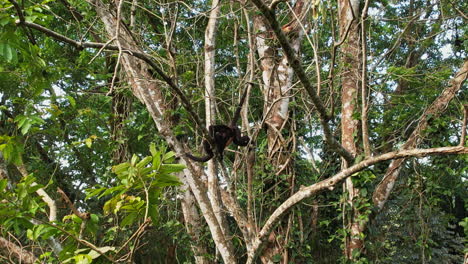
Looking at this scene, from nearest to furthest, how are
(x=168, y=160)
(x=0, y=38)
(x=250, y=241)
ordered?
(x=168, y=160) → (x=0, y=38) → (x=250, y=241)

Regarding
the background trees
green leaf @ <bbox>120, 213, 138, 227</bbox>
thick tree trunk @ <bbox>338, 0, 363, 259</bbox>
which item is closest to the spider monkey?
the background trees

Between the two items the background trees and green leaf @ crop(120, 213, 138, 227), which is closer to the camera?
green leaf @ crop(120, 213, 138, 227)

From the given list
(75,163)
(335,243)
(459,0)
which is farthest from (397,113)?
(75,163)

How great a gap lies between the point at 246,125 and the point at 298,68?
2432mm

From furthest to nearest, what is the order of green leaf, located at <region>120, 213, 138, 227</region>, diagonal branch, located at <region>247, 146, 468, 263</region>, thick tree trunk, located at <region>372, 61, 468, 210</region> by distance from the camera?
thick tree trunk, located at <region>372, 61, 468, 210</region>, diagonal branch, located at <region>247, 146, 468, 263</region>, green leaf, located at <region>120, 213, 138, 227</region>

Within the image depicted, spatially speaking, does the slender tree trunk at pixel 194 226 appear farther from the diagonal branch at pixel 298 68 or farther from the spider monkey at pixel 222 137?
the diagonal branch at pixel 298 68

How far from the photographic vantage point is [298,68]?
2977 millimetres

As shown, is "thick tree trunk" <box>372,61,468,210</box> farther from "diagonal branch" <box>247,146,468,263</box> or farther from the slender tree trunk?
"diagonal branch" <box>247,146,468,263</box>

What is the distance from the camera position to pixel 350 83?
6258 mm

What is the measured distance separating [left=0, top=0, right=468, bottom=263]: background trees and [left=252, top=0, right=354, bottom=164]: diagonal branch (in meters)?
0.01

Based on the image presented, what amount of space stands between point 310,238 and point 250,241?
362 cm

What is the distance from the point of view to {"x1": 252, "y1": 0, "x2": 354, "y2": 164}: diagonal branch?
2619mm

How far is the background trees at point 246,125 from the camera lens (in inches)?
117

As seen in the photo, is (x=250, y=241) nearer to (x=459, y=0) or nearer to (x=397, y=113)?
(x=397, y=113)
